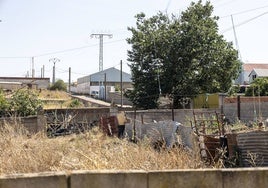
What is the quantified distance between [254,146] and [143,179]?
21.7ft

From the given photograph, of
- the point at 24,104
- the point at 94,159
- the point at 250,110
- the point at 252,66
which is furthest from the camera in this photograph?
the point at 252,66

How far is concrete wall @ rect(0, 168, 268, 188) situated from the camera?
399 centimetres

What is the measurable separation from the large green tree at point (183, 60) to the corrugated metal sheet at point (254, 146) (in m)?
19.8

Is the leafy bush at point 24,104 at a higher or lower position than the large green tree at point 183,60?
lower

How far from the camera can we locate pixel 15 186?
3.96 meters

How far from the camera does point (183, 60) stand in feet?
100

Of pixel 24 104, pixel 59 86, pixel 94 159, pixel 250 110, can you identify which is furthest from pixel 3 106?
pixel 59 86

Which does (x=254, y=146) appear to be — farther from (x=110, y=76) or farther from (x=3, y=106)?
(x=110, y=76)

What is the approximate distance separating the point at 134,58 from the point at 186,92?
16.5 ft

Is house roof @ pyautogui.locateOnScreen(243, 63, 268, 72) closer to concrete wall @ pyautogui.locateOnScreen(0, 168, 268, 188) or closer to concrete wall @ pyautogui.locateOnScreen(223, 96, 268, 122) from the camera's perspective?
concrete wall @ pyautogui.locateOnScreen(223, 96, 268, 122)

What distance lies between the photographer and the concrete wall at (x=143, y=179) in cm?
399

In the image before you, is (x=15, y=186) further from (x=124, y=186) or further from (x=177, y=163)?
(x=177, y=163)

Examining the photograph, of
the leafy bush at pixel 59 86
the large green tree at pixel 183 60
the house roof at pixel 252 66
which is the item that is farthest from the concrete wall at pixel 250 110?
the leafy bush at pixel 59 86

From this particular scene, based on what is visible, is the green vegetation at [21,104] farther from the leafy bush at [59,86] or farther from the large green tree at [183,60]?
the leafy bush at [59,86]
